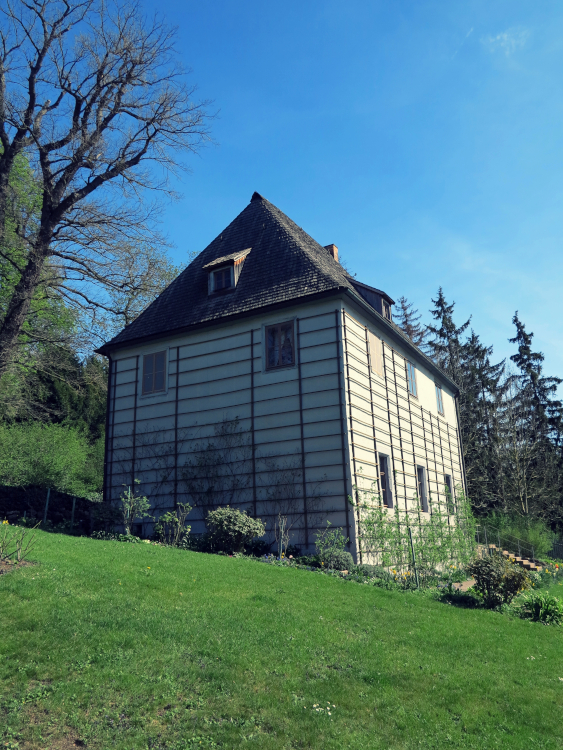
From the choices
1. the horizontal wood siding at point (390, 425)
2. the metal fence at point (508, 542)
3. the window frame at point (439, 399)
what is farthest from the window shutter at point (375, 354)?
the metal fence at point (508, 542)

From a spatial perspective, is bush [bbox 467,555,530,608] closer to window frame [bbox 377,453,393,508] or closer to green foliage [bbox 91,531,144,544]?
window frame [bbox 377,453,393,508]

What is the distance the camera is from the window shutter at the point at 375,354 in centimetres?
1683

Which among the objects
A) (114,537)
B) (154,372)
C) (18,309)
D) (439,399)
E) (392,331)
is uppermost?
(18,309)

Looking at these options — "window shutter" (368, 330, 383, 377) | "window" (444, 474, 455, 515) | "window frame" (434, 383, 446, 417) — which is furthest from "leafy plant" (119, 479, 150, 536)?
"window frame" (434, 383, 446, 417)

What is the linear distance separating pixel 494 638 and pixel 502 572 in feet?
8.97

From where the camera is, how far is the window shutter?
1683cm

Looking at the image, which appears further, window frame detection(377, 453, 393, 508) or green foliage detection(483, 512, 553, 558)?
green foliage detection(483, 512, 553, 558)

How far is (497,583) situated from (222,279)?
11822 mm

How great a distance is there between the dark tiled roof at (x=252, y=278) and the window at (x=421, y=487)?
688 cm

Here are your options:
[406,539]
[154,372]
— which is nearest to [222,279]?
[154,372]

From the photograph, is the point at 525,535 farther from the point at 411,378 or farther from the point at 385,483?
the point at 385,483

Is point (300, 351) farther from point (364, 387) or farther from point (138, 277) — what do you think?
point (138, 277)

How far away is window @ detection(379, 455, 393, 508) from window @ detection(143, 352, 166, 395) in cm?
697

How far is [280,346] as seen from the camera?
16.0m
